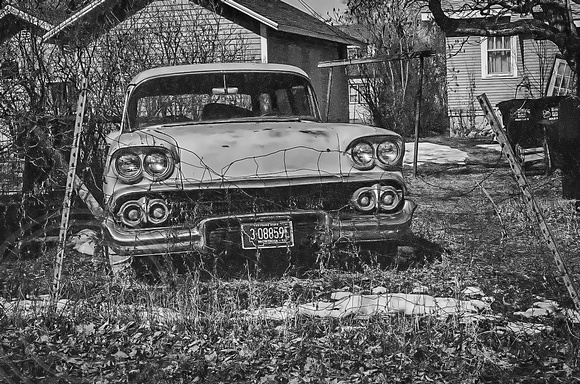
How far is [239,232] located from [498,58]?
20.0 meters

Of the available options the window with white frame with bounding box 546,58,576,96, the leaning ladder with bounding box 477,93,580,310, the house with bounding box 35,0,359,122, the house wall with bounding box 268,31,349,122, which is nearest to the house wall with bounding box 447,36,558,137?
the house wall with bounding box 268,31,349,122

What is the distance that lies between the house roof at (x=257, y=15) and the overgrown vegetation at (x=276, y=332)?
4.49 meters

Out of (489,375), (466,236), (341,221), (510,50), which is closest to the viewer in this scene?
(489,375)

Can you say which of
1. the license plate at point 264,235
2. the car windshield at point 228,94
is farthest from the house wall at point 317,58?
the license plate at point 264,235

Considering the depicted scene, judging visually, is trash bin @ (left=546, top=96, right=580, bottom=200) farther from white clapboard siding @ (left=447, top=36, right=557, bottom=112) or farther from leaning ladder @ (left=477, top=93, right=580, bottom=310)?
white clapboard siding @ (left=447, top=36, right=557, bottom=112)

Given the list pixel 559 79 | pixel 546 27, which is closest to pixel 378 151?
pixel 546 27

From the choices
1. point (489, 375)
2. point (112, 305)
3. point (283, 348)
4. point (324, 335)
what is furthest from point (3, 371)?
point (489, 375)

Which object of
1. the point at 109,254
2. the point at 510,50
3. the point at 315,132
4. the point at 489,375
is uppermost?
the point at 510,50

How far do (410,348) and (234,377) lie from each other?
923mm

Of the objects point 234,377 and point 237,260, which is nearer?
point 234,377

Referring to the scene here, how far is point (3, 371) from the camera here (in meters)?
3.74

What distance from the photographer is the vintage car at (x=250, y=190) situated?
495cm

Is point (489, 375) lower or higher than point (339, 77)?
lower

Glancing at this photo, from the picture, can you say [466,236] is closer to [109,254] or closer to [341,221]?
[341,221]
